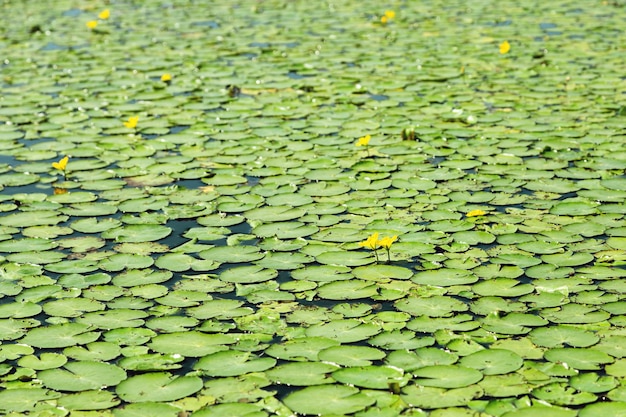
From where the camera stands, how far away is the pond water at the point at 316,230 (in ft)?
8.71

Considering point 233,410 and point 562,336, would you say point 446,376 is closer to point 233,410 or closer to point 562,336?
point 562,336

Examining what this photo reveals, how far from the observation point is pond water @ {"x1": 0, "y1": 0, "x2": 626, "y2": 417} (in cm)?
266

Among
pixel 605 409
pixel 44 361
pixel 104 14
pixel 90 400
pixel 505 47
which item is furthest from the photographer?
pixel 104 14

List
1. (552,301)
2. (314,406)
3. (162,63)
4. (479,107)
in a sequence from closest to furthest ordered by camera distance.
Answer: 1. (314,406)
2. (552,301)
3. (479,107)
4. (162,63)

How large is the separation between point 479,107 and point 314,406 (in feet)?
10.9

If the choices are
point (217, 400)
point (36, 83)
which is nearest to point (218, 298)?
point (217, 400)

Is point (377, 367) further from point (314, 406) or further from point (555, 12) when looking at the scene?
point (555, 12)

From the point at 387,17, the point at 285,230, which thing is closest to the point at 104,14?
the point at 387,17

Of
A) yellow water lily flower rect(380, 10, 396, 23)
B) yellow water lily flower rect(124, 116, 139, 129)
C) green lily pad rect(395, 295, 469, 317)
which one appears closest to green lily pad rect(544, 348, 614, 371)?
green lily pad rect(395, 295, 469, 317)

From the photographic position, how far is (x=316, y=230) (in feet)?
12.3

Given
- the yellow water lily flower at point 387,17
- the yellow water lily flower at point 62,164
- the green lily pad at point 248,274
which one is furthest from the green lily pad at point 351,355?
the yellow water lily flower at point 387,17

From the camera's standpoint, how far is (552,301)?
3.09m

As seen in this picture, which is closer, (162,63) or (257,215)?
(257,215)

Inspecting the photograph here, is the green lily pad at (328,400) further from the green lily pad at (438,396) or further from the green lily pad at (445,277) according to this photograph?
the green lily pad at (445,277)
